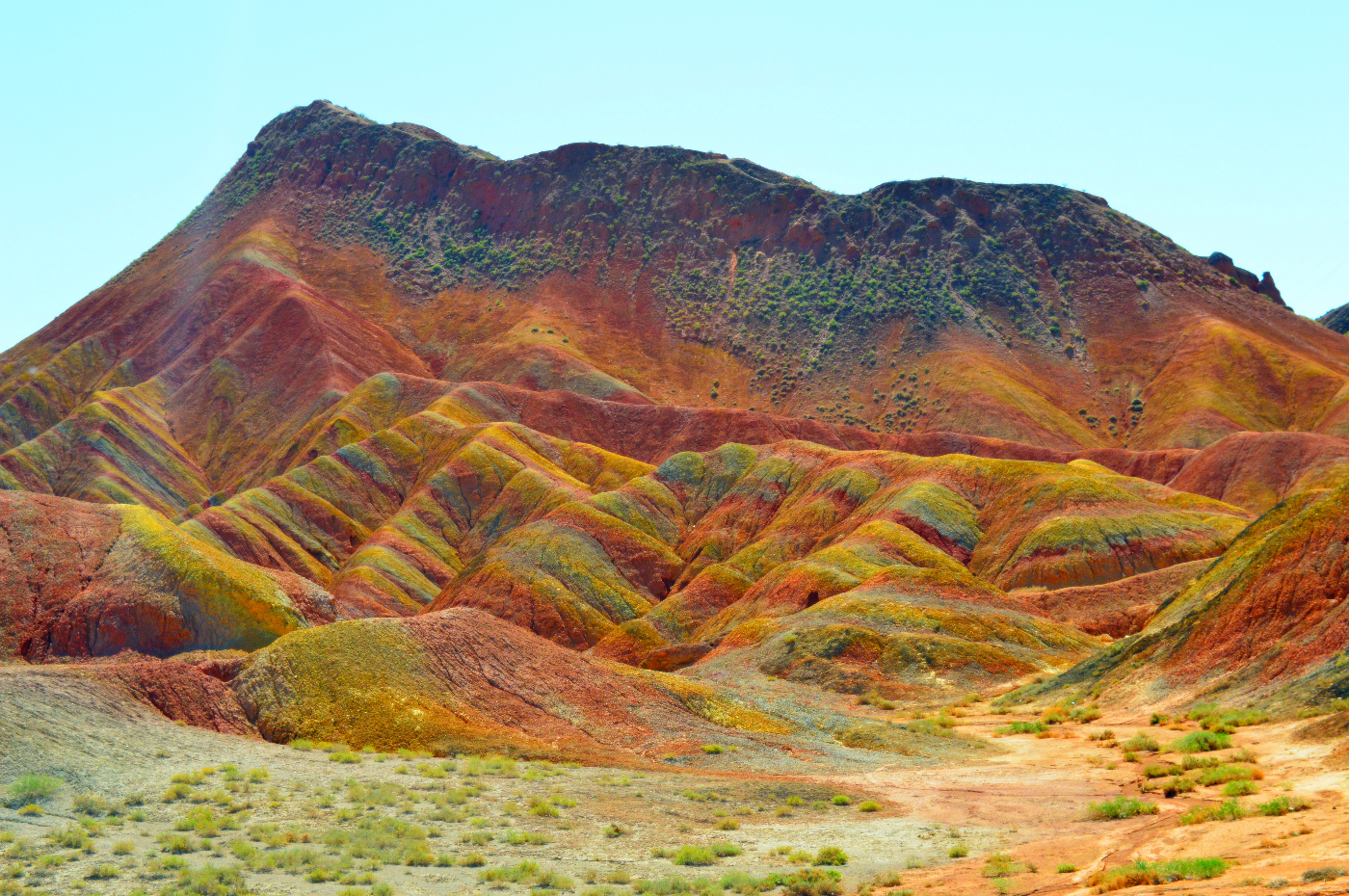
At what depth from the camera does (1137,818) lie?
23.5 meters

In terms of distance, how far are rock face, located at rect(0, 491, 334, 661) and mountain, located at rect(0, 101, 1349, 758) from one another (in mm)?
159

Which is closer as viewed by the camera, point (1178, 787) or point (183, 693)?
point (1178, 787)

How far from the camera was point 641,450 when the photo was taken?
119 meters

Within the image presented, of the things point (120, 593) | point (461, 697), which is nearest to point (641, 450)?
point (120, 593)

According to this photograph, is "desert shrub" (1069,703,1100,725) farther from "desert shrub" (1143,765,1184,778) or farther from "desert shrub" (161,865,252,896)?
"desert shrub" (161,865,252,896)

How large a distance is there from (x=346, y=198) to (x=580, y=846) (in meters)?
171

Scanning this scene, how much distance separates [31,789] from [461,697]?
1491 centimetres

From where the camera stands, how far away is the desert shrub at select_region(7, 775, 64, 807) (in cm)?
2236

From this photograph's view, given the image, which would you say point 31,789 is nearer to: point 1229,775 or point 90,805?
point 90,805

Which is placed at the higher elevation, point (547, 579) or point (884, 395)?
point (884, 395)

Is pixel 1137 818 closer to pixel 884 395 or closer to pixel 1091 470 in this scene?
pixel 1091 470

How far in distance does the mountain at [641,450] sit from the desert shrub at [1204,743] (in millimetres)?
5654

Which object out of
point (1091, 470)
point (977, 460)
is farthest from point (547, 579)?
point (1091, 470)

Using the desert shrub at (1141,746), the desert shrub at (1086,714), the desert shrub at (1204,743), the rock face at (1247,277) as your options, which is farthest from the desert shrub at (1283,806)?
the rock face at (1247,277)
